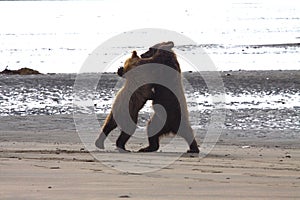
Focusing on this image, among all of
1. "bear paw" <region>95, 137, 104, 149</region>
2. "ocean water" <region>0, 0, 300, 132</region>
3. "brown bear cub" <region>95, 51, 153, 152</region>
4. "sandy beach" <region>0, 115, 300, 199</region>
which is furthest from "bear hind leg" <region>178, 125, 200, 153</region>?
"ocean water" <region>0, 0, 300, 132</region>

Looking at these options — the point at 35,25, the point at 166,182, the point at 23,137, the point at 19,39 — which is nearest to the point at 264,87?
the point at 23,137

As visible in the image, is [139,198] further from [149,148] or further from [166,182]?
[149,148]

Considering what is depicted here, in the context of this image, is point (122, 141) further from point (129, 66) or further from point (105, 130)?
point (129, 66)

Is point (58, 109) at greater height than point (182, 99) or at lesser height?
lesser

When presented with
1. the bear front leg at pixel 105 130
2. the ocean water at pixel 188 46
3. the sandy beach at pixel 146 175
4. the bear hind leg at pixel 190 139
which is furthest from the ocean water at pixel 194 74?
the sandy beach at pixel 146 175

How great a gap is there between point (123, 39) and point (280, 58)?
972 cm

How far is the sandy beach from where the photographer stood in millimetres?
7863

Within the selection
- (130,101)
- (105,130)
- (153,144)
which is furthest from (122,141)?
(130,101)

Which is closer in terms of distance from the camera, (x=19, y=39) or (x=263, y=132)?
(x=263, y=132)

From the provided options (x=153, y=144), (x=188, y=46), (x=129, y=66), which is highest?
(x=129, y=66)

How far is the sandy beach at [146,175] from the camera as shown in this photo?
25.8 ft

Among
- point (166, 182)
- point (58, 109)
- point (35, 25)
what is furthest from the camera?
point (35, 25)

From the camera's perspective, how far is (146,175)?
8906 mm

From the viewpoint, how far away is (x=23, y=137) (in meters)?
13.5
